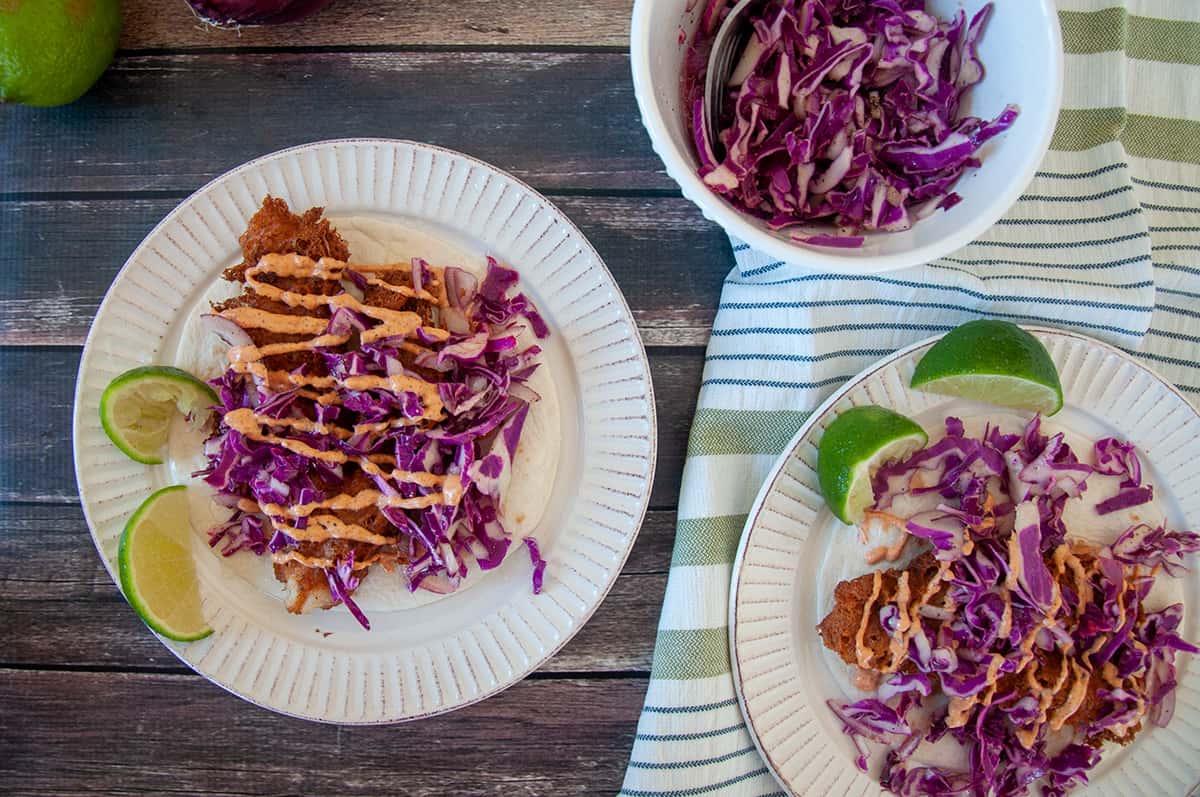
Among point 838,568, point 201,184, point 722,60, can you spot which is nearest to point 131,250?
point 201,184

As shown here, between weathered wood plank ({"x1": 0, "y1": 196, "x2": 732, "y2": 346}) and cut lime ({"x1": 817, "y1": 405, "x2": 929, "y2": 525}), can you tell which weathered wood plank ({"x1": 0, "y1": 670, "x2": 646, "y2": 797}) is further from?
weathered wood plank ({"x1": 0, "y1": 196, "x2": 732, "y2": 346})

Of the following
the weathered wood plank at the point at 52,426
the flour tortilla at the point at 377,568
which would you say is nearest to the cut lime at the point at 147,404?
the flour tortilla at the point at 377,568

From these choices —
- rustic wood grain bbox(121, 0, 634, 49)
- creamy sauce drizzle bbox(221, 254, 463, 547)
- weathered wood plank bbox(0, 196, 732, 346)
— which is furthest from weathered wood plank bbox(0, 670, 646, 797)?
rustic wood grain bbox(121, 0, 634, 49)

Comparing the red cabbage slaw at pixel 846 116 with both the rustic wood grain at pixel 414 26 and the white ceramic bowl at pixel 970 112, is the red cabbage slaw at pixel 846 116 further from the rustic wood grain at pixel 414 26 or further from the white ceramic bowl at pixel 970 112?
the rustic wood grain at pixel 414 26

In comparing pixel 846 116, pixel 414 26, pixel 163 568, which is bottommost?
pixel 163 568

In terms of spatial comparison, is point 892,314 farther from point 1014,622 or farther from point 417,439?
point 417,439

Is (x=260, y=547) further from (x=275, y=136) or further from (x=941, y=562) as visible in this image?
(x=941, y=562)
